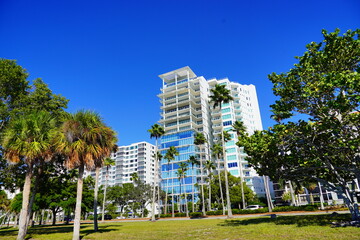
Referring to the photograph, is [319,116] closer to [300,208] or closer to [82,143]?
[82,143]

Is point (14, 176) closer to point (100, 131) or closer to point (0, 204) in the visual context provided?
point (100, 131)

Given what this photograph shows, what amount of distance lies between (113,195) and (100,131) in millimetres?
79446

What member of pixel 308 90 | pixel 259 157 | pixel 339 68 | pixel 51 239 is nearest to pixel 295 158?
pixel 259 157

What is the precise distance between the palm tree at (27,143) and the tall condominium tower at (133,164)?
421 ft

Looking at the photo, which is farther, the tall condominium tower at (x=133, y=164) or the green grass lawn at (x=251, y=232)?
the tall condominium tower at (x=133, y=164)

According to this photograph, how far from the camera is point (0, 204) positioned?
5606cm

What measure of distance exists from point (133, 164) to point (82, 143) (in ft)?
450

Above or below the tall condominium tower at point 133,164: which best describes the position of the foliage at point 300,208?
below

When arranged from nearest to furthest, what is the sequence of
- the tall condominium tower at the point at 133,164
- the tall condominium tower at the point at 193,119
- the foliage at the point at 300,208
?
1. the foliage at the point at 300,208
2. the tall condominium tower at the point at 193,119
3. the tall condominium tower at the point at 133,164

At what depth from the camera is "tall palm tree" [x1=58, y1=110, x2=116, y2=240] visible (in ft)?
55.7

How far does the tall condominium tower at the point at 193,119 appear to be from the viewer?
8681 centimetres

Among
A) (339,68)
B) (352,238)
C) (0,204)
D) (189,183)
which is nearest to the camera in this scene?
(352,238)

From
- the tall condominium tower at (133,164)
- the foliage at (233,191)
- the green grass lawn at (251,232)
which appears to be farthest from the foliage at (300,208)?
the tall condominium tower at (133,164)

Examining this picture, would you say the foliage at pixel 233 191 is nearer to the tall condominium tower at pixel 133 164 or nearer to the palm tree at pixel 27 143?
the palm tree at pixel 27 143
